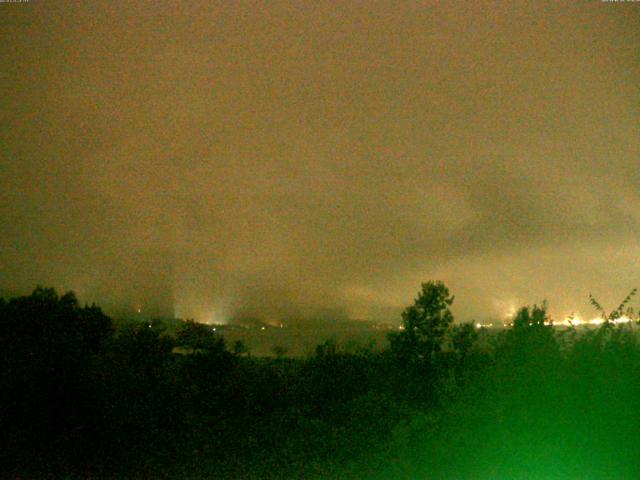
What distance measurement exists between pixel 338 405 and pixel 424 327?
205 centimetres

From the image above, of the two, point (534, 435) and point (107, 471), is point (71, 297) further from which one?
point (534, 435)

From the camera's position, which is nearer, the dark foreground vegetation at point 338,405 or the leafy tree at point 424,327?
the dark foreground vegetation at point 338,405

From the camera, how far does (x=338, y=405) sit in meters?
11.1

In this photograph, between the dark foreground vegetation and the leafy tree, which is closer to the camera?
the dark foreground vegetation

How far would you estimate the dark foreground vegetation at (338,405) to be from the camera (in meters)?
7.51

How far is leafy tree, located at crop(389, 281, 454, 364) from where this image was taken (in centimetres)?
1148

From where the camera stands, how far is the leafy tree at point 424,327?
11.5m

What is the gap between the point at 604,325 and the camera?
8.78 m

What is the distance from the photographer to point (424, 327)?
38.1 feet

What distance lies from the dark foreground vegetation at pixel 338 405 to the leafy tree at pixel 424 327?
2 cm

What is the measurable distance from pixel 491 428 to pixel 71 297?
15.9 metres

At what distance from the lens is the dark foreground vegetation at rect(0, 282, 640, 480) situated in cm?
751

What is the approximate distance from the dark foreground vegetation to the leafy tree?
0.08 feet

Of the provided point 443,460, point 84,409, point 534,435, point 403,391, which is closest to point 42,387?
point 84,409
